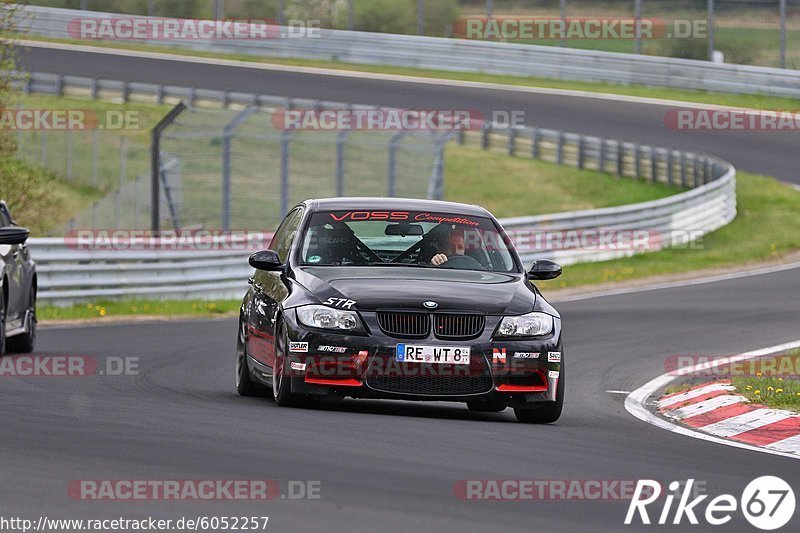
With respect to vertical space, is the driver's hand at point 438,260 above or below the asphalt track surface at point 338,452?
above

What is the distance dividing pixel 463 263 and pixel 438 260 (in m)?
0.19

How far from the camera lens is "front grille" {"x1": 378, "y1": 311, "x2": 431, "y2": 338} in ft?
33.3

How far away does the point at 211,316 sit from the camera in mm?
20656

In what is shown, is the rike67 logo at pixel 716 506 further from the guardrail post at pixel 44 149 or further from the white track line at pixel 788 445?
the guardrail post at pixel 44 149

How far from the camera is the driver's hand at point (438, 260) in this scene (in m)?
11.2

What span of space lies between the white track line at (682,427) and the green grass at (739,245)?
8.73 metres

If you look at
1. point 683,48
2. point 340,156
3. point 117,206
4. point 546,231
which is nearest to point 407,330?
point 340,156

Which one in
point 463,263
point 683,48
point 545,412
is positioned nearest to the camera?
point 545,412

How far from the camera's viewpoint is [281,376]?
10406 millimetres

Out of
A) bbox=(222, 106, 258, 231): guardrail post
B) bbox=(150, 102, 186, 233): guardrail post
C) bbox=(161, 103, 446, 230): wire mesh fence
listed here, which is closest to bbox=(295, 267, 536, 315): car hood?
bbox=(150, 102, 186, 233): guardrail post

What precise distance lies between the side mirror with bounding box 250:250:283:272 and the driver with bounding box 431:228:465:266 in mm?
1085

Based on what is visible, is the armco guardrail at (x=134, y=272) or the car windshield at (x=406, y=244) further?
the armco guardrail at (x=134, y=272)

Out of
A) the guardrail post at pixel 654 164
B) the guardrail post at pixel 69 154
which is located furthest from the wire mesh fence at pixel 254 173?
the guardrail post at pixel 654 164

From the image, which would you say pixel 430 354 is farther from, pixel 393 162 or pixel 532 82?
pixel 532 82
